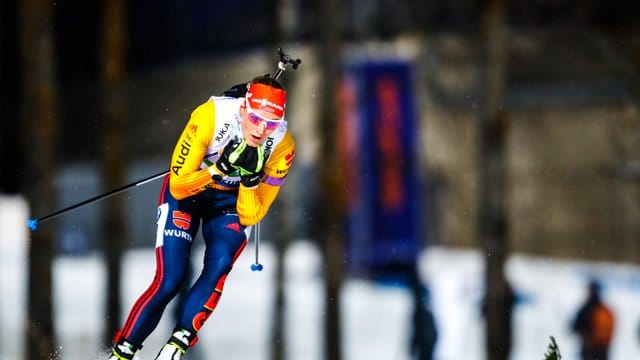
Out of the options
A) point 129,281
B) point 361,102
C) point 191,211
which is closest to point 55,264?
point 129,281

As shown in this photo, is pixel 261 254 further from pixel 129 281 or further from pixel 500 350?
pixel 500 350

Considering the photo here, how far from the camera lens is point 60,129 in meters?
8.46

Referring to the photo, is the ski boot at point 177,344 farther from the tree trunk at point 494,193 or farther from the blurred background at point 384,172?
the tree trunk at point 494,193

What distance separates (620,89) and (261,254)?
3.50 meters

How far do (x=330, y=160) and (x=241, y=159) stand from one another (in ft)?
12.6

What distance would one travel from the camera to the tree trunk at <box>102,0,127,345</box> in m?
8.17

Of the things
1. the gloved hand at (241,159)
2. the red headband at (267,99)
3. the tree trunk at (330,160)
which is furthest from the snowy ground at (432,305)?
the red headband at (267,99)

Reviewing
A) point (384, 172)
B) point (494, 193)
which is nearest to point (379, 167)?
point (384, 172)

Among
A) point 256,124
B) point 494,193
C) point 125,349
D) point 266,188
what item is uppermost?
point 256,124

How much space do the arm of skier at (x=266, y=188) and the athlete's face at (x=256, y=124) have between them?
0.22m

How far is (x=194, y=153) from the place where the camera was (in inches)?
195

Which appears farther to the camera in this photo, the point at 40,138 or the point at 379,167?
the point at 379,167

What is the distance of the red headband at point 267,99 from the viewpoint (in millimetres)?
4879

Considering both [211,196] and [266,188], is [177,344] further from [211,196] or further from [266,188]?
[266,188]
